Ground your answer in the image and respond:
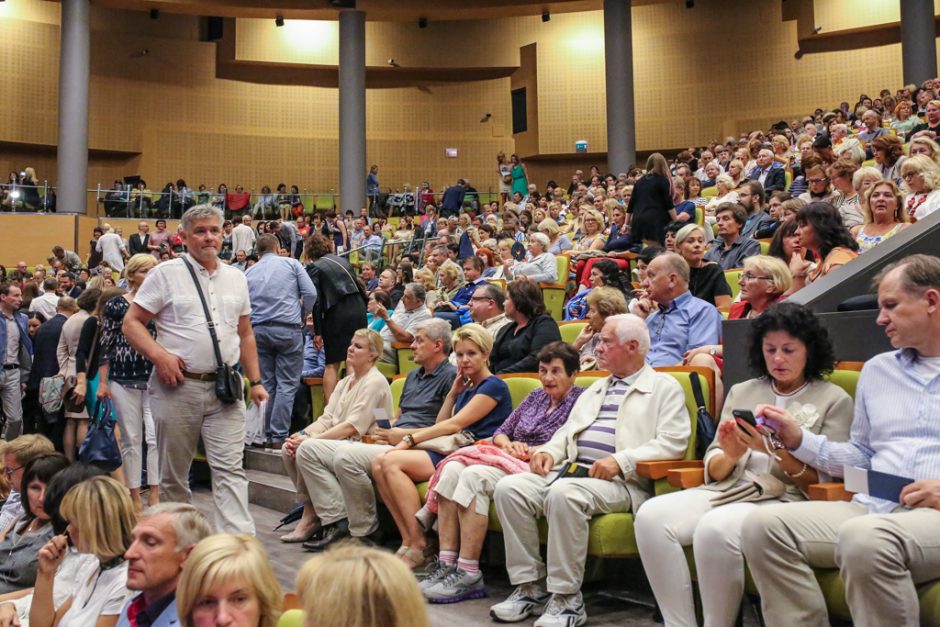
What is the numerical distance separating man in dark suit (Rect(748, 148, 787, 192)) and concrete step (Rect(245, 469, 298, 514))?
4851 mm

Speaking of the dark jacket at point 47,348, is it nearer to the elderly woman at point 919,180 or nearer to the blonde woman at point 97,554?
the blonde woman at point 97,554

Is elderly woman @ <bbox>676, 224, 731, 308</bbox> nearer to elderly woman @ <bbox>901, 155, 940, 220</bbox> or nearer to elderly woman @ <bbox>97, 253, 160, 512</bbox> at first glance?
elderly woman @ <bbox>901, 155, 940, 220</bbox>

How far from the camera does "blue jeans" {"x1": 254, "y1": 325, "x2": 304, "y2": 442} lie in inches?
220

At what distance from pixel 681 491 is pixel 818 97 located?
16.5 m

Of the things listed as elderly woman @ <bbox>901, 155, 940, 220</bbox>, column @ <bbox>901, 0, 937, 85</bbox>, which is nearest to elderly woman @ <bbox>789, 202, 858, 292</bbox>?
elderly woman @ <bbox>901, 155, 940, 220</bbox>

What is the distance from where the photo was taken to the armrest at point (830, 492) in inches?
99.0

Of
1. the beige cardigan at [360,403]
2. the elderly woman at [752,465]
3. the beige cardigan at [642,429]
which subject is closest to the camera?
the elderly woman at [752,465]

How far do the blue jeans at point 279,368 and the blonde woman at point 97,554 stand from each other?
116 inches

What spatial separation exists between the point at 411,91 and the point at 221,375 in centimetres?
1719

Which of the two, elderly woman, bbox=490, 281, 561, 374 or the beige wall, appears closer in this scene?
elderly woman, bbox=490, 281, 561, 374

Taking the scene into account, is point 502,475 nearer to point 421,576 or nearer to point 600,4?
point 421,576

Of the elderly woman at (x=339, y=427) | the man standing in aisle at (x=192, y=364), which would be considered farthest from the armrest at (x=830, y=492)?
the elderly woman at (x=339, y=427)

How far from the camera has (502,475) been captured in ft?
11.4

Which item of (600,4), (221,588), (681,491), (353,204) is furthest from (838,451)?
(600,4)
